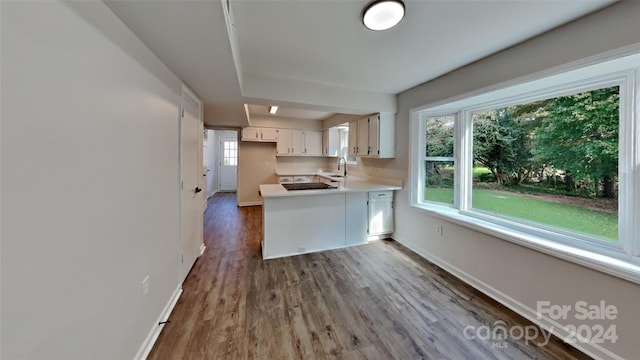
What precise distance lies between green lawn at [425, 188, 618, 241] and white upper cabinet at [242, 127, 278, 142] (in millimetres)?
4734

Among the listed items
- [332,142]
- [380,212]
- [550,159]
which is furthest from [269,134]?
[550,159]

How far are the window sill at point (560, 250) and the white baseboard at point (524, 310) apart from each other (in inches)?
21.3

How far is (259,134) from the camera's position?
591 centimetres

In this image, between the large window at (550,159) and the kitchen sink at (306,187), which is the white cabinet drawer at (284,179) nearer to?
the kitchen sink at (306,187)

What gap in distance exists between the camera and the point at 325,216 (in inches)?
134

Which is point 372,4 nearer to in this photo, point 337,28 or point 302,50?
point 337,28

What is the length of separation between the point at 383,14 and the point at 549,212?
2366 millimetres

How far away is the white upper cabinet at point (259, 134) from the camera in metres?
5.82

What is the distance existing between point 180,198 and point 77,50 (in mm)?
1592

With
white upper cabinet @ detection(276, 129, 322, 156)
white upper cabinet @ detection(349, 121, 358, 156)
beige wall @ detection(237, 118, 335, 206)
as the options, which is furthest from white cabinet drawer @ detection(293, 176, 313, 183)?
white upper cabinet @ detection(349, 121, 358, 156)

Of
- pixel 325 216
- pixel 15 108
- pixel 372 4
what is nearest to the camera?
pixel 15 108

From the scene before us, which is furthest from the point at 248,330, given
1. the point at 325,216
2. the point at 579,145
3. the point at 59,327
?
the point at 579,145

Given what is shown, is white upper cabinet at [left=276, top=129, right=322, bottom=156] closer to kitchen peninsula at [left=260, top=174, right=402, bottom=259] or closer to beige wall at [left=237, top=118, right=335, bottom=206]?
beige wall at [left=237, top=118, right=335, bottom=206]

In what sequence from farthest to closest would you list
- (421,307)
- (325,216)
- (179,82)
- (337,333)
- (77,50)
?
(325,216)
(179,82)
(421,307)
(337,333)
(77,50)
